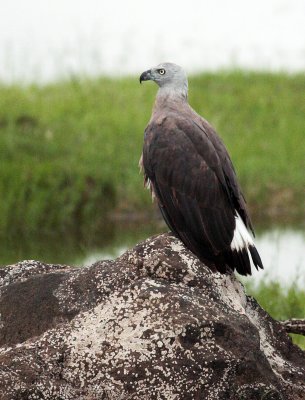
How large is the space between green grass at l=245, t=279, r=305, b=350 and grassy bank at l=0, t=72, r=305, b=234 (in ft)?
15.3

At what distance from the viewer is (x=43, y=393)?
14.6 ft

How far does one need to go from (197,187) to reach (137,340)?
4.17 feet

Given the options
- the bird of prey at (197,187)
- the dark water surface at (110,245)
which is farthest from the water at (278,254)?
the bird of prey at (197,187)

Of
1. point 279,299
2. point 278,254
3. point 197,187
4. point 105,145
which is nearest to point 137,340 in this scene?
point 197,187

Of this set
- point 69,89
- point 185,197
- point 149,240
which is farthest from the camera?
point 69,89

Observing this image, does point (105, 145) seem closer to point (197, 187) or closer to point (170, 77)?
point (170, 77)

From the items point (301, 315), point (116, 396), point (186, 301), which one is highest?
point (186, 301)

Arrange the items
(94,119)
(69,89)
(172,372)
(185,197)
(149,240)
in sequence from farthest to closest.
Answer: (69,89), (94,119), (185,197), (149,240), (172,372)

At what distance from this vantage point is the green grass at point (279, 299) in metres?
7.36

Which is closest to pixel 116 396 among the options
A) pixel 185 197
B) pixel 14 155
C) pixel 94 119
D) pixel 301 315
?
pixel 185 197

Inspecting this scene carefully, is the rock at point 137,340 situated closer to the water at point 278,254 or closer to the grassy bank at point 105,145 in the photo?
the water at point 278,254

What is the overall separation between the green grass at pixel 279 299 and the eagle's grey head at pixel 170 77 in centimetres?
186

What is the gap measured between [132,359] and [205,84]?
12.1 m

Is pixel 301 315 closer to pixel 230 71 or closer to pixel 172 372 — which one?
pixel 172 372
